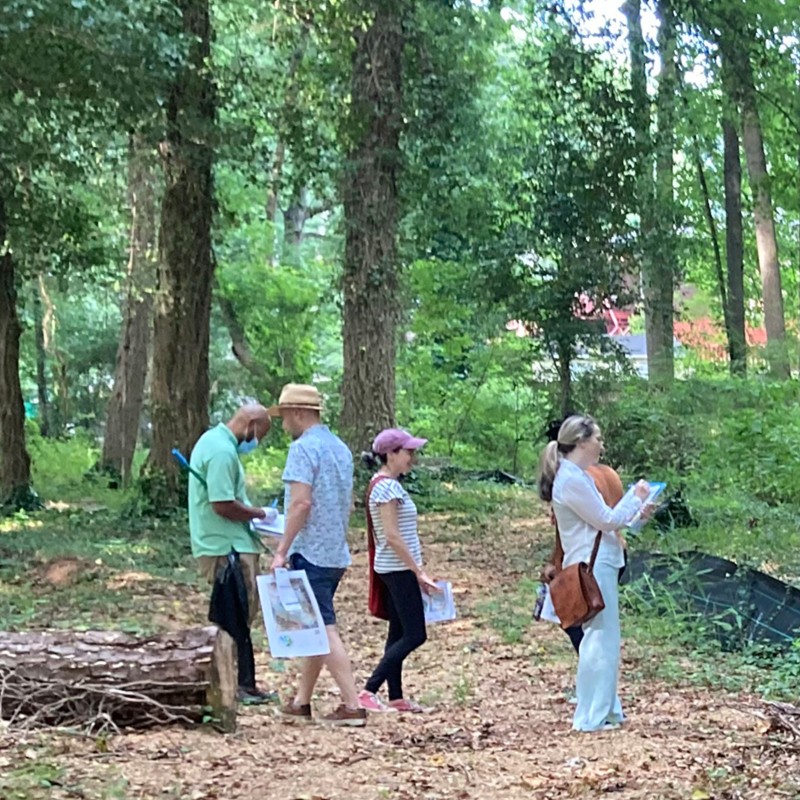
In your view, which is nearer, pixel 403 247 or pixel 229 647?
pixel 229 647

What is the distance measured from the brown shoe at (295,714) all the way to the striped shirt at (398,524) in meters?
0.88

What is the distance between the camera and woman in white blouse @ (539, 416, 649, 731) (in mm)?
6090

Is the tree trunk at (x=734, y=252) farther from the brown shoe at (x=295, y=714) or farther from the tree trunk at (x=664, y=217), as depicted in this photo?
the brown shoe at (x=295, y=714)

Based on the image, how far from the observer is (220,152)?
1480 cm

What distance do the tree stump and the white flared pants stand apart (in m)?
1.84

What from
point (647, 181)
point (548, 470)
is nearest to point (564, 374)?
point (647, 181)

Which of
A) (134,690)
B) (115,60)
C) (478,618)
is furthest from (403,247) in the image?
(134,690)

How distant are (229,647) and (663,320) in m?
17.3

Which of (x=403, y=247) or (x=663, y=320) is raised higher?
(x=403, y=247)

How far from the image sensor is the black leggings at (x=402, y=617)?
6934 mm

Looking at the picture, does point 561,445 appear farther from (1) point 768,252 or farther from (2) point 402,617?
(1) point 768,252

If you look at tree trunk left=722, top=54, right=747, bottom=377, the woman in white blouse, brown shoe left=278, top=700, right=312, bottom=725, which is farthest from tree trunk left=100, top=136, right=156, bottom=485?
the woman in white blouse

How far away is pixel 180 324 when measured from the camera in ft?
52.3

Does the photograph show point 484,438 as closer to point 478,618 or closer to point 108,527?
point 108,527
